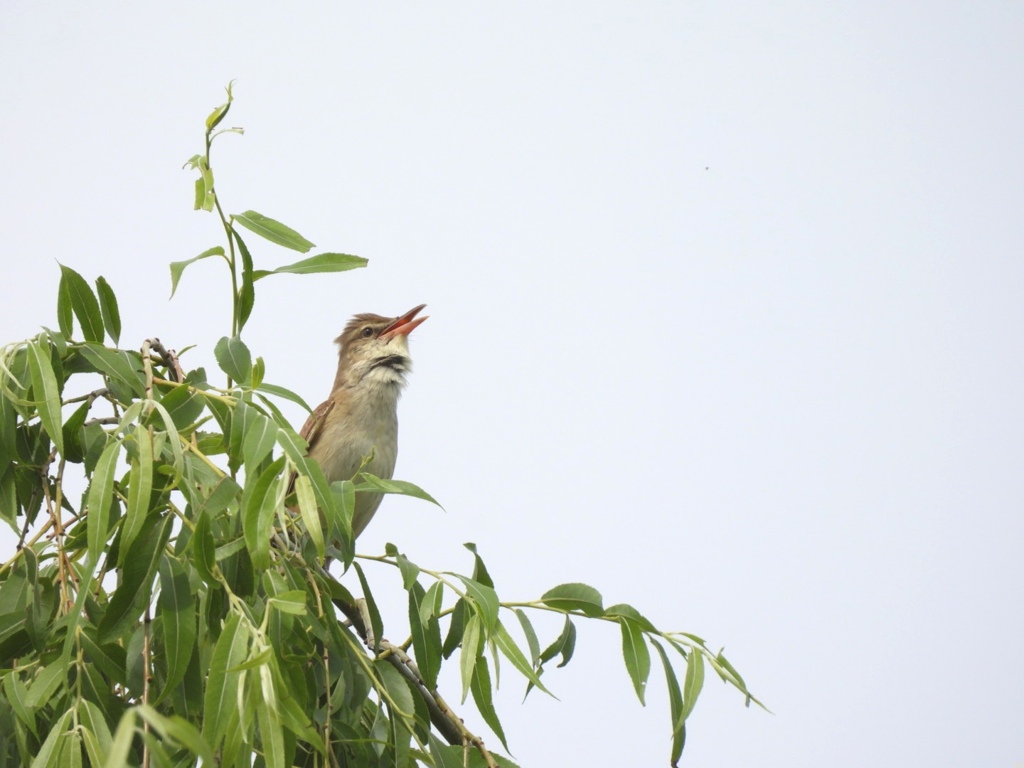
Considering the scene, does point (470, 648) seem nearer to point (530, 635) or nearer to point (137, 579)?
point (530, 635)

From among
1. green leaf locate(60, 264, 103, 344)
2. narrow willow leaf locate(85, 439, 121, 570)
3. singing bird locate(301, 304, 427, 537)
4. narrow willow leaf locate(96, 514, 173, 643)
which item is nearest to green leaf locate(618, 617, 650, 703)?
narrow willow leaf locate(96, 514, 173, 643)

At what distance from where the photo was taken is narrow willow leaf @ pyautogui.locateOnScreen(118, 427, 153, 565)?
6.88 feet

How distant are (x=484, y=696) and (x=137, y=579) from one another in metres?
0.85

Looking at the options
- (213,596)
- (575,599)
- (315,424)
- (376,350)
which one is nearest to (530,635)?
(575,599)

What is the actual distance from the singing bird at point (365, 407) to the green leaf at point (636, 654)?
3.16 meters

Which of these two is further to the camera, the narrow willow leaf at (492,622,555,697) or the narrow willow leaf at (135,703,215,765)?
the narrow willow leaf at (492,622,555,697)

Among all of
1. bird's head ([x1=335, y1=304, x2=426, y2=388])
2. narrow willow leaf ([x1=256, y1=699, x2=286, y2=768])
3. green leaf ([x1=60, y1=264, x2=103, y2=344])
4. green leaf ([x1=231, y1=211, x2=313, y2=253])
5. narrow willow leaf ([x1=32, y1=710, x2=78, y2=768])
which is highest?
bird's head ([x1=335, y1=304, x2=426, y2=388])

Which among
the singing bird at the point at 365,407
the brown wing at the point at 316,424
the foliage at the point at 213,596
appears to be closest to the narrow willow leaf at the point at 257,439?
the foliage at the point at 213,596

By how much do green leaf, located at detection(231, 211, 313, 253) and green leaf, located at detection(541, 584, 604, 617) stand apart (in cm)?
109

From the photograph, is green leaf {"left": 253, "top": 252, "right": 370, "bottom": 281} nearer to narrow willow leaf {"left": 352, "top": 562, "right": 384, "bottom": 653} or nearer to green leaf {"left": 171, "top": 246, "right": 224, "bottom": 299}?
green leaf {"left": 171, "top": 246, "right": 224, "bottom": 299}

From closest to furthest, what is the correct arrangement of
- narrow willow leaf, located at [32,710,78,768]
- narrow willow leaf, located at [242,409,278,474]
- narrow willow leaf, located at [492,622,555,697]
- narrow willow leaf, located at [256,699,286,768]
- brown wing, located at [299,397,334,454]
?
narrow willow leaf, located at [256,699,286,768]
narrow willow leaf, located at [32,710,78,768]
narrow willow leaf, located at [242,409,278,474]
narrow willow leaf, located at [492,622,555,697]
brown wing, located at [299,397,334,454]

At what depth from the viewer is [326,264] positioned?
9.58ft

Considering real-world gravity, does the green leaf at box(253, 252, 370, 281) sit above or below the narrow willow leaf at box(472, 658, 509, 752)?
above

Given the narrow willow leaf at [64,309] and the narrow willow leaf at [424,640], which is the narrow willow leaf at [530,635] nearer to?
the narrow willow leaf at [424,640]
